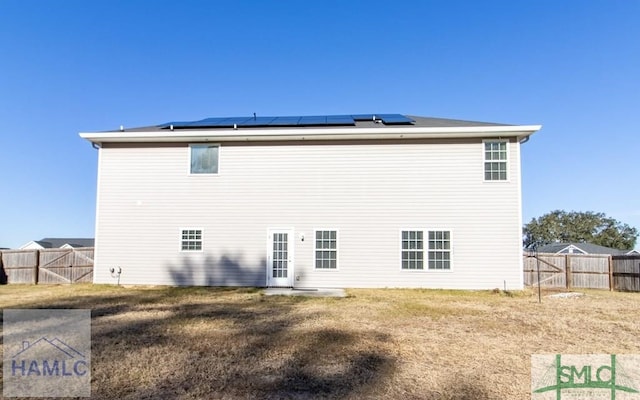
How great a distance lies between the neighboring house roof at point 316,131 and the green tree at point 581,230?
40571 millimetres

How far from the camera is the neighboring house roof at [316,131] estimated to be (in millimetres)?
11531

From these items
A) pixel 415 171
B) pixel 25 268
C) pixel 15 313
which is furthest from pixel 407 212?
pixel 25 268

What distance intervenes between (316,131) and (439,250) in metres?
5.33

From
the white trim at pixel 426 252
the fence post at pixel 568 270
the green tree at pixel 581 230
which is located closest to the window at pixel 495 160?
the white trim at pixel 426 252

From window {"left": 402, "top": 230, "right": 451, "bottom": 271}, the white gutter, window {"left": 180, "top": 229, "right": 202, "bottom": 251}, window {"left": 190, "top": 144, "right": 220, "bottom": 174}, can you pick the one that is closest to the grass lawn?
window {"left": 402, "top": 230, "right": 451, "bottom": 271}

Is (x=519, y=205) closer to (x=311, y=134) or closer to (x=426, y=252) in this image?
(x=426, y=252)

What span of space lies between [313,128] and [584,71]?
9.90 m

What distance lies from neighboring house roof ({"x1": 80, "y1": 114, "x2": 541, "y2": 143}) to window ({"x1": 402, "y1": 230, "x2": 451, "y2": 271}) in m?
3.09

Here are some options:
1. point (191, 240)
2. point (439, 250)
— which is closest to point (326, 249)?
point (439, 250)

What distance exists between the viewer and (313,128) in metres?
12.4

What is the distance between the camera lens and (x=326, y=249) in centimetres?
1195

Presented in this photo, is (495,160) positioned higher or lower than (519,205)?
higher

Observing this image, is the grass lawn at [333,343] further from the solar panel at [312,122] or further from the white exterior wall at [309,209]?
Result: the solar panel at [312,122]

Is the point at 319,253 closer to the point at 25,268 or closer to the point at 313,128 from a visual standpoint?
the point at 313,128
